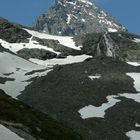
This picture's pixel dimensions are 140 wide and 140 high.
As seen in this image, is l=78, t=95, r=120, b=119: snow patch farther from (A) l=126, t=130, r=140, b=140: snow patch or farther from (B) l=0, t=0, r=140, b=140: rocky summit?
(A) l=126, t=130, r=140, b=140: snow patch

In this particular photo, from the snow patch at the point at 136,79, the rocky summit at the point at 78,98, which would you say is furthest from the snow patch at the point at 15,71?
the snow patch at the point at 136,79

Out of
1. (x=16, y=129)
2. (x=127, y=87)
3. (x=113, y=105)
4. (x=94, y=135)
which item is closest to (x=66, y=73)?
(x=127, y=87)

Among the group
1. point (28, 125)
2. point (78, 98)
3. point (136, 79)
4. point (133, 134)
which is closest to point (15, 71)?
point (136, 79)

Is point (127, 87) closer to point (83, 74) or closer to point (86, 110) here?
point (83, 74)

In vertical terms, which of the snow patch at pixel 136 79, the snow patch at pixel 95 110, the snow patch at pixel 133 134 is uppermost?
the snow patch at pixel 136 79

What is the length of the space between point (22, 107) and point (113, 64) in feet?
254

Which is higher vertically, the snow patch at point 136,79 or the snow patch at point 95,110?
the snow patch at point 136,79

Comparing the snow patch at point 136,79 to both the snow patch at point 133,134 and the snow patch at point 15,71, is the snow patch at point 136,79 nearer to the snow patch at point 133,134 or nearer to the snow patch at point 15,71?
the snow patch at point 15,71

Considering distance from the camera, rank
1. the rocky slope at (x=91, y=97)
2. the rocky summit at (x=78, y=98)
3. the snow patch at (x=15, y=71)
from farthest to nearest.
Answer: the snow patch at (x=15, y=71) → the rocky slope at (x=91, y=97) → the rocky summit at (x=78, y=98)

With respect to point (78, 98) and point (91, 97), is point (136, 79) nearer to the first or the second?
point (91, 97)

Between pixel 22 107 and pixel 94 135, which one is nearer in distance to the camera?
pixel 22 107

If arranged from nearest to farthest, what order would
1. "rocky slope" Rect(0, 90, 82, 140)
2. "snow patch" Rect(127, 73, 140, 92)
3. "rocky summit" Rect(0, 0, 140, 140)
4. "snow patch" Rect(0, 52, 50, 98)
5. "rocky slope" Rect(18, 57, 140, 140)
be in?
1. "rocky slope" Rect(0, 90, 82, 140)
2. "rocky summit" Rect(0, 0, 140, 140)
3. "rocky slope" Rect(18, 57, 140, 140)
4. "snow patch" Rect(127, 73, 140, 92)
5. "snow patch" Rect(0, 52, 50, 98)

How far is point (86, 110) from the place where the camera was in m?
96.2

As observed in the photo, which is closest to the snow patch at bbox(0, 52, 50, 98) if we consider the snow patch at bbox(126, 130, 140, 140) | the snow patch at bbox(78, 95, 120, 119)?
the snow patch at bbox(78, 95, 120, 119)
